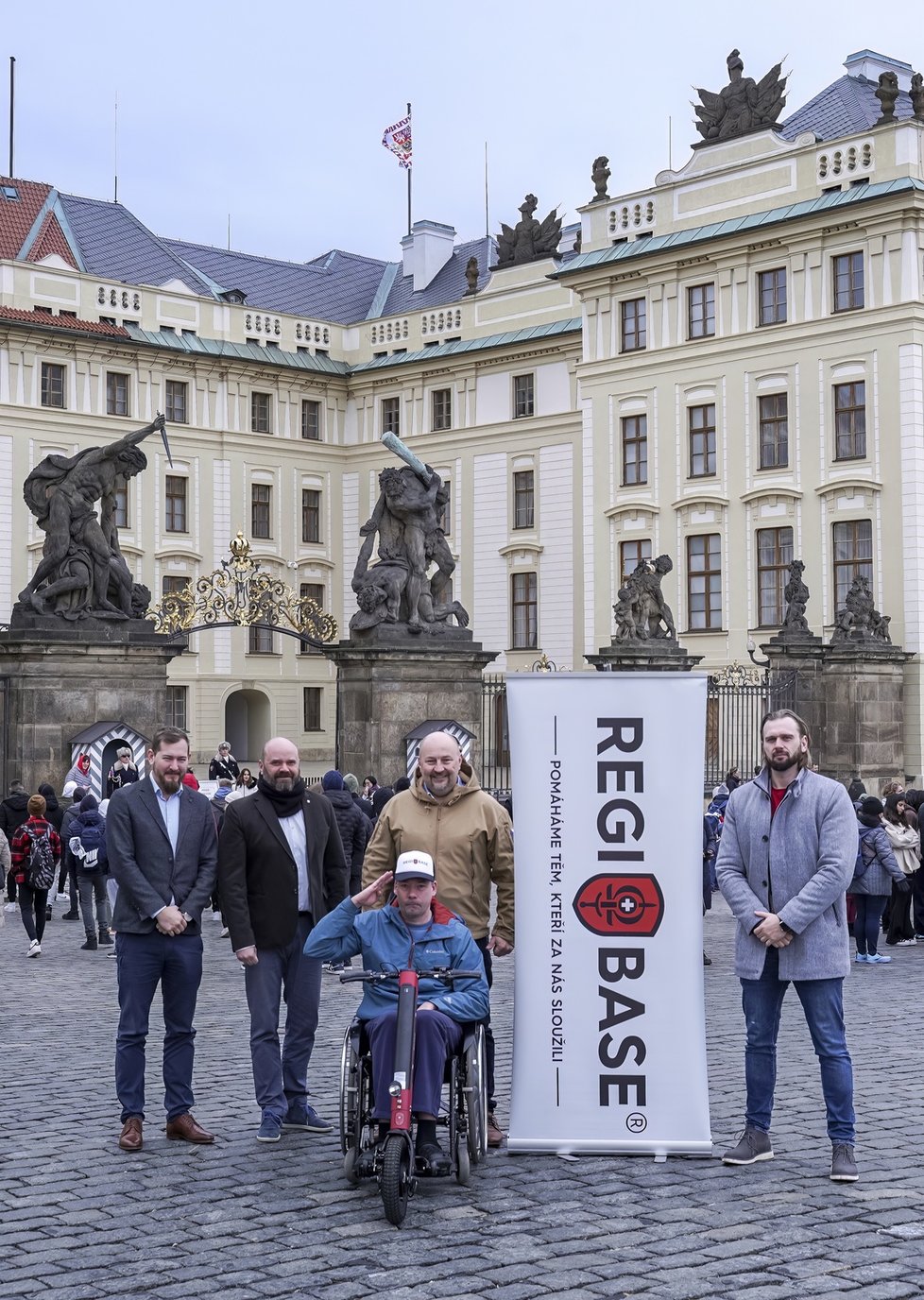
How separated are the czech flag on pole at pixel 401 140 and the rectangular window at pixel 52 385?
52.7 feet

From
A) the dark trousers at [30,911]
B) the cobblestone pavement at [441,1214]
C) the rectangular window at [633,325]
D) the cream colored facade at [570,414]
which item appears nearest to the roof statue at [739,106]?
the cream colored facade at [570,414]

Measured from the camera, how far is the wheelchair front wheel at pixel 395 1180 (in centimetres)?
607

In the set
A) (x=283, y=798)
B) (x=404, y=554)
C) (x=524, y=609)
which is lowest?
(x=283, y=798)

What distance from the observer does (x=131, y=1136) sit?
731 cm

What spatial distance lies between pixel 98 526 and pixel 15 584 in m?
25.0

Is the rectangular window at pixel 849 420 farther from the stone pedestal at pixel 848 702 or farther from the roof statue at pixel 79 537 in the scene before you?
the roof statue at pixel 79 537

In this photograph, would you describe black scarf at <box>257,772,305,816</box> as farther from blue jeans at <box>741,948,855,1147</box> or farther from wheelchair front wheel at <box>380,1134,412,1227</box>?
blue jeans at <box>741,948,855,1147</box>

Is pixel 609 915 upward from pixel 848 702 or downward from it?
downward

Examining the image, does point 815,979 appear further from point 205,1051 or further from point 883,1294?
point 205,1051

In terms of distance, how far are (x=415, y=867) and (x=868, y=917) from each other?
8.63m

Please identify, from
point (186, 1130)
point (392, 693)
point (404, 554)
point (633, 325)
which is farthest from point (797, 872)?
point (633, 325)

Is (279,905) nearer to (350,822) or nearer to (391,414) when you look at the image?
(350,822)

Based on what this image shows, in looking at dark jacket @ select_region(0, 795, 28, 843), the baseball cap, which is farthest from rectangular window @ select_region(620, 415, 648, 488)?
the baseball cap

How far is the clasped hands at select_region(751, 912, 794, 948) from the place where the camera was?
272 inches
